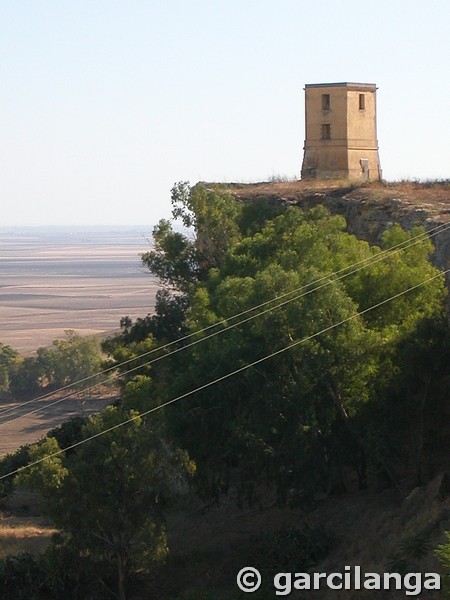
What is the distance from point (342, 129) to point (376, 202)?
788 centimetres

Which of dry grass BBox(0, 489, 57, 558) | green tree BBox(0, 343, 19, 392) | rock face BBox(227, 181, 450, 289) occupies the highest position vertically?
rock face BBox(227, 181, 450, 289)

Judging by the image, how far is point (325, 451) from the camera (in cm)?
2016

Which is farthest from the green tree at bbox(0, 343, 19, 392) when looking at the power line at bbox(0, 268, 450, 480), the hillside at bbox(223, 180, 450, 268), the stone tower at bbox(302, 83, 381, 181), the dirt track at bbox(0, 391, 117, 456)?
the power line at bbox(0, 268, 450, 480)

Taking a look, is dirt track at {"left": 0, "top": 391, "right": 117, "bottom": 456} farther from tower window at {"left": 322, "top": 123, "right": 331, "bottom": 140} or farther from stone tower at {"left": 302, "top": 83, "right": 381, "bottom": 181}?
tower window at {"left": 322, "top": 123, "right": 331, "bottom": 140}

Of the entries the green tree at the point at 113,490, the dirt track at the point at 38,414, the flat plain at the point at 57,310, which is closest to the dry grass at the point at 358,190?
the flat plain at the point at 57,310

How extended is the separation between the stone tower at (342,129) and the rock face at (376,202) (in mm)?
1720

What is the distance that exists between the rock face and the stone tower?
1.72m

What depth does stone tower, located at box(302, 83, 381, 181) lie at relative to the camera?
120 ft

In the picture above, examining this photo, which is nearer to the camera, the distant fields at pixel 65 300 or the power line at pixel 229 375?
the power line at pixel 229 375

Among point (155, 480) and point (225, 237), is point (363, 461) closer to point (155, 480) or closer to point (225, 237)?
point (155, 480)

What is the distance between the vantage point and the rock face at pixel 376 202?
2489 centimetres

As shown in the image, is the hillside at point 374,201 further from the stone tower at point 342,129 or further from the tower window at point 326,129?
the tower window at point 326,129

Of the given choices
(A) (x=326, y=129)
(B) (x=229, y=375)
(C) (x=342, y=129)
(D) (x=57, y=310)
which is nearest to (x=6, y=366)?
(A) (x=326, y=129)

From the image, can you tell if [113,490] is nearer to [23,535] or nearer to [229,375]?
[229,375]
